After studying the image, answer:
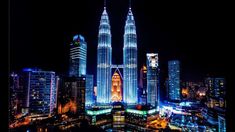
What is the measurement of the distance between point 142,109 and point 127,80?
13.9 ft

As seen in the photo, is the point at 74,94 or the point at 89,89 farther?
the point at 89,89


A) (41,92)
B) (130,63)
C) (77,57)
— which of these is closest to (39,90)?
(41,92)

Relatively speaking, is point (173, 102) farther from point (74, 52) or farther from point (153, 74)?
point (74, 52)

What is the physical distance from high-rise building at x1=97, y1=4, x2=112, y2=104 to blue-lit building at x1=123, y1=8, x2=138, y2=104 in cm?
130

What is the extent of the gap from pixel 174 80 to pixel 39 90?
11418 mm

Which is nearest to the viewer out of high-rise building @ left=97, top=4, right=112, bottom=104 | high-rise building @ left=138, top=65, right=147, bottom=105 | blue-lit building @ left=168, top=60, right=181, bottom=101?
high-rise building @ left=97, top=4, right=112, bottom=104

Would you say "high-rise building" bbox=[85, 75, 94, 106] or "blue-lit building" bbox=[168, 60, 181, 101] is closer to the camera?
"high-rise building" bbox=[85, 75, 94, 106]

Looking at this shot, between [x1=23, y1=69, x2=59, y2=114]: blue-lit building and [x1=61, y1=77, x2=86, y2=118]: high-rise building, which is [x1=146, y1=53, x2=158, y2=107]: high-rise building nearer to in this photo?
[x1=61, y1=77, x2=86, y2=118]: high-rise building

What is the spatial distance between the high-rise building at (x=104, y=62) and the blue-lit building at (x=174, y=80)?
6.05 m

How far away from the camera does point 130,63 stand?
1394 cm

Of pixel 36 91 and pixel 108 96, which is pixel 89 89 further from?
pixel 36 91

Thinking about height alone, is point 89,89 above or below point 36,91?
below

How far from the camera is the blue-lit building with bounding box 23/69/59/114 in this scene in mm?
9844

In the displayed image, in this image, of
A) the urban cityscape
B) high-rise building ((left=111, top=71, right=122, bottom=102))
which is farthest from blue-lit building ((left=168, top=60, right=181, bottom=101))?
high-rise building ((left=111, top=71, right=122, bottom=102))
